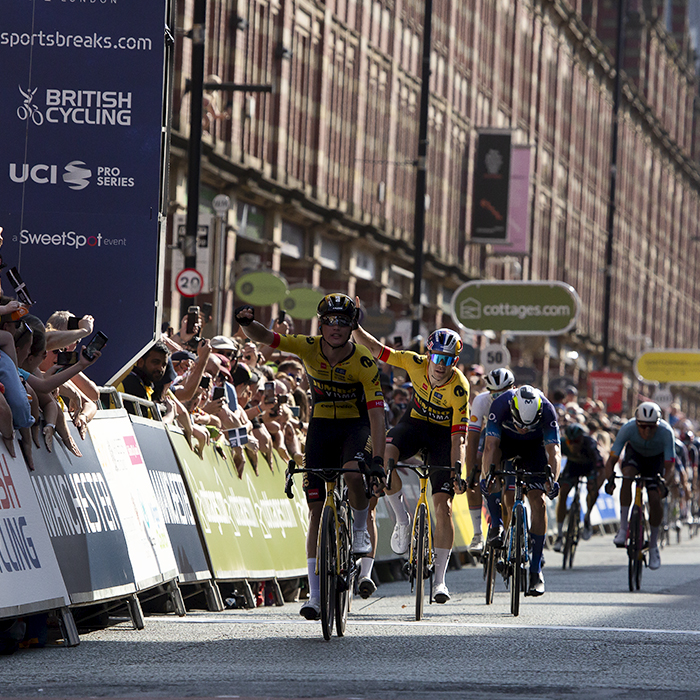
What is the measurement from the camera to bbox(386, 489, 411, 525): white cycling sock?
42.2 ft

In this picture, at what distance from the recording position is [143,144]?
13.5 meters

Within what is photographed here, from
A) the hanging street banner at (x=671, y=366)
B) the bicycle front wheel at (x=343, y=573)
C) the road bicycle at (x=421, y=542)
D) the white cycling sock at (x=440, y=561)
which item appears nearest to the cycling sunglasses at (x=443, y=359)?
the road bicycle at (x=421, y=542)

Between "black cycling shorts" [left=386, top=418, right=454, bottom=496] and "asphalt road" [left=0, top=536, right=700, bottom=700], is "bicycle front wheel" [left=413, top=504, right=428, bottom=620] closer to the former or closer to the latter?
"asphalt road" [left=0, top=536, right=700, bottom=700]

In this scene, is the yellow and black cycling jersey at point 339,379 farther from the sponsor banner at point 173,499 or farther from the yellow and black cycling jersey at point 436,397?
the yellow and black cycling jersey at point 436,397

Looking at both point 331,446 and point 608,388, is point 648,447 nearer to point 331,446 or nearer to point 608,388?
point 331,446

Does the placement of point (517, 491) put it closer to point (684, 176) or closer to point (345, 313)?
point (345, 313)

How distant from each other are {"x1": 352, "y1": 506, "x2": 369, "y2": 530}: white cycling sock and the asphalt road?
2.30 ft

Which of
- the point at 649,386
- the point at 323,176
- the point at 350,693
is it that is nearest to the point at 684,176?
the point at 649,386

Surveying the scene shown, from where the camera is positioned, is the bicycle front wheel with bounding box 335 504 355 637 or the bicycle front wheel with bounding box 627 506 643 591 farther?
the bicycle front wheel with bounding box 627 506 643 591

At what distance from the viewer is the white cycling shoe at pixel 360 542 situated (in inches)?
421

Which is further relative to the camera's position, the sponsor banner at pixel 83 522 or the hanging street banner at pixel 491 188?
the hanging street banner at pixel 491 188

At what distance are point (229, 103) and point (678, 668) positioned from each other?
23.9 m

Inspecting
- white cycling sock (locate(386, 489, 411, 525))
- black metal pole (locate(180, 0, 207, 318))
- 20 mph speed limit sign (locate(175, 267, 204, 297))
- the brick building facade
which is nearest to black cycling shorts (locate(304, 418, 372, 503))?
white cycling sock (locate(386, 489, 411, 525))

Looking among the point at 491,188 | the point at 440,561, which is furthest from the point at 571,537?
the point at 491,188
